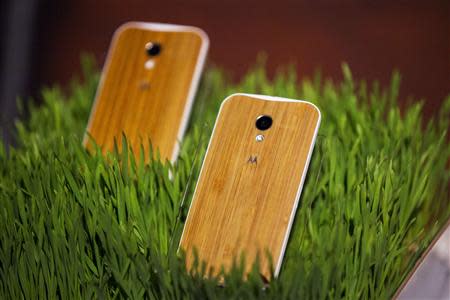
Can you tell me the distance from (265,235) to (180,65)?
0.32 metres

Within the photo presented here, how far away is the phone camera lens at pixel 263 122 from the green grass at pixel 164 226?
0.06m

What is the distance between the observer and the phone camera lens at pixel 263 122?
56 centimetres

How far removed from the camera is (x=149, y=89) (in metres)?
0.78

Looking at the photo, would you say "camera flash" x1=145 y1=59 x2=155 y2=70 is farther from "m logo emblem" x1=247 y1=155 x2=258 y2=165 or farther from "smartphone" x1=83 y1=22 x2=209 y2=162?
"m logo emblem" x1=247 y1=155 x2=258 y2=165

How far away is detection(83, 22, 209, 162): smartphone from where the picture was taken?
2.42 feet

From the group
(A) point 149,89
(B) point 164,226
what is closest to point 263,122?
(B) point 164,226

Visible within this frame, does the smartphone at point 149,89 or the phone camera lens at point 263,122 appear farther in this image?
the smartphone at point 149,89

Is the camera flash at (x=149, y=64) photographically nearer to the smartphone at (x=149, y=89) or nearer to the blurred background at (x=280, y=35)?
the smartphone at (x=149, y=89)

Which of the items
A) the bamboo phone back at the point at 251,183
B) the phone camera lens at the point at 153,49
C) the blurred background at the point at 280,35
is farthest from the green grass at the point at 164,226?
the blurred background at the point at 280,35

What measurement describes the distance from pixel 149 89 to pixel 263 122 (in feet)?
Answer: 0.80

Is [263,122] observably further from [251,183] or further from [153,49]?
[153,49]

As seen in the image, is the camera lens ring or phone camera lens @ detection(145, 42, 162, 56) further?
phone camera lens @ detection(145, 42, 162, 56)

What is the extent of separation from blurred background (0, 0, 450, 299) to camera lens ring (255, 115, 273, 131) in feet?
4.06

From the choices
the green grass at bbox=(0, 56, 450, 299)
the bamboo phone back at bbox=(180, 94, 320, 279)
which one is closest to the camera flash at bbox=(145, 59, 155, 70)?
the green grass at bbox=(0, 56, 450, 299)
